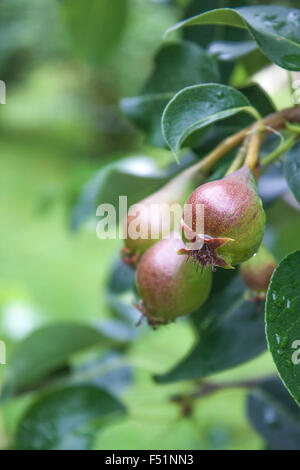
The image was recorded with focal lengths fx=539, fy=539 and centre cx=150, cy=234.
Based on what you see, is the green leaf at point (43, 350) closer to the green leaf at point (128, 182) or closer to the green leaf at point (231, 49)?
the green leaf at point (128, 182)

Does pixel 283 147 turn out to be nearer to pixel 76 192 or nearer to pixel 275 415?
pixel 275 415

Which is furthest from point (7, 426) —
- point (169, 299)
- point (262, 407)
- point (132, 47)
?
point (132, 47)

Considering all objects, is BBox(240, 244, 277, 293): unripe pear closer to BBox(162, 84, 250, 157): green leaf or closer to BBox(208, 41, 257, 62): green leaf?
BBox(162, 84, 250, 157): green leaf

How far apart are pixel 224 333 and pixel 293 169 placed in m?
0.18

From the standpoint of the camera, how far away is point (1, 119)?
436 centimetres

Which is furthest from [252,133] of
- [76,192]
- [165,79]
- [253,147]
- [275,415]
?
[76,192]

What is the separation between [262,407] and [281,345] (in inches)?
13.0

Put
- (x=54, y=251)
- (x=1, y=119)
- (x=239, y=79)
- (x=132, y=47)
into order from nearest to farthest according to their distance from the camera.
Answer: (x=239, y=79) < (x=54, y=251) < (x=132, y=47) < (x=1, y=119)

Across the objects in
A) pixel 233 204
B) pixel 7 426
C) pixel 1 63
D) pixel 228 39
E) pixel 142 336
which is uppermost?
pixel 1 63

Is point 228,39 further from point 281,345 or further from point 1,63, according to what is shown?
point 1,63

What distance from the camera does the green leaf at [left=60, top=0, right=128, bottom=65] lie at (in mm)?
754

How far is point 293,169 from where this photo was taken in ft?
1.05

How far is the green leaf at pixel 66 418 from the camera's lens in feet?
1.70

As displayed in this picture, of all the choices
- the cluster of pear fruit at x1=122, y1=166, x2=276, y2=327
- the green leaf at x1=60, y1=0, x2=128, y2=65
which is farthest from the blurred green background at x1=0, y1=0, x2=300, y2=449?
the cluster of pear fruit at x1=122, y1=166, x2=276, y2=327
